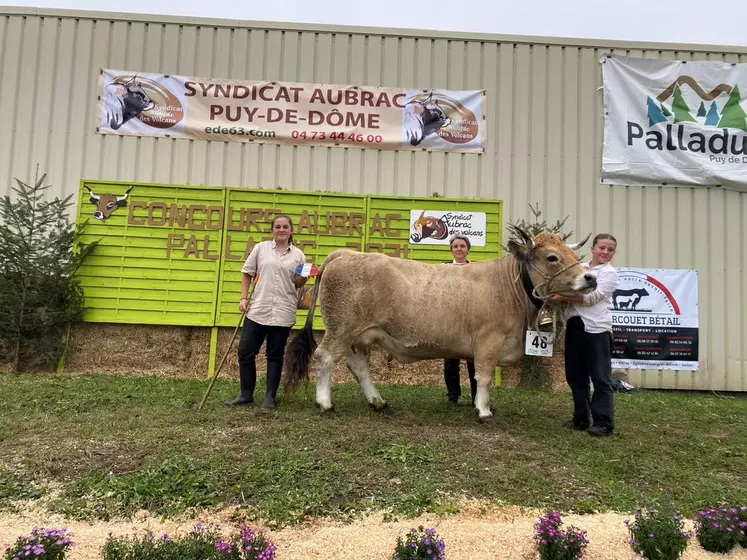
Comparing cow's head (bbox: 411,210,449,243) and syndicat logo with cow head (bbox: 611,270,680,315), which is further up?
cow's head (bbox: 411,210,449,243)

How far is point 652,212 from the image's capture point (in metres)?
9.36

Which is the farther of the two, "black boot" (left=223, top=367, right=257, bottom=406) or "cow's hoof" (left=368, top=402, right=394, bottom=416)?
"black boot" (left=223, top=367, right=257, bottom=406)

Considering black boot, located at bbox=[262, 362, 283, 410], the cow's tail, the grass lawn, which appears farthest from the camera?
the cow's tail

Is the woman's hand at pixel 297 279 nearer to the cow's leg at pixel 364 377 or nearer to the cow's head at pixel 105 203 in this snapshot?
the cow's leg at pixel 364 377

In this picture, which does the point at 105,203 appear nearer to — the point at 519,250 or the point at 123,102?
the point at 123,102

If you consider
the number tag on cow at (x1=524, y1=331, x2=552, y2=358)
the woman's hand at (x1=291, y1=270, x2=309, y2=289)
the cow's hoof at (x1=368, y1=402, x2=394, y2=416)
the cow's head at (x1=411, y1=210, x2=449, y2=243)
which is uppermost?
the cow's head at (x1=411, y1=210, x2=449, y2=243)

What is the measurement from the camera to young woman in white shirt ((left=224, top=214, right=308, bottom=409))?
18.2 feet

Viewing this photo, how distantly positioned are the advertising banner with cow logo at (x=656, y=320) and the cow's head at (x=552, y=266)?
451 cm

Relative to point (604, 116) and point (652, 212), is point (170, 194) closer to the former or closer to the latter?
point (604, 116)

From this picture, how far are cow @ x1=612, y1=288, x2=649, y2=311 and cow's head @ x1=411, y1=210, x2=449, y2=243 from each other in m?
3.25

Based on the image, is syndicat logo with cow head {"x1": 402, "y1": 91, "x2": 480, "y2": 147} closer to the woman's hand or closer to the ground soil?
the woman's hand

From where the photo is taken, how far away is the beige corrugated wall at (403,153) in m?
9.11

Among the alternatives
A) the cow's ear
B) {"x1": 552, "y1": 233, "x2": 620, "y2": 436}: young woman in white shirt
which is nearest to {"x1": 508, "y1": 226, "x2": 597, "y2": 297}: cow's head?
the cow's ear

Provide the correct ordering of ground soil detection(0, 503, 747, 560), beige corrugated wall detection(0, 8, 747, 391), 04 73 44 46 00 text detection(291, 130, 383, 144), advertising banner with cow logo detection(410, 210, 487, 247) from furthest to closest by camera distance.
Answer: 04 73 44 46 00 text detection(291, 130, 383, 144) < beige corrugated wall detection(0, 8, 747, 391) < advertising banner with cow logo detection(410, 210, 487, 247) < ground soil detection(0, 503, 747, 560)
